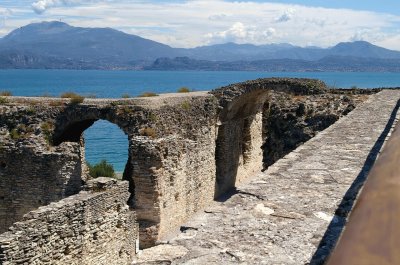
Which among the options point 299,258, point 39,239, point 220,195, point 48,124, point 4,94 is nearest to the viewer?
point 299,258

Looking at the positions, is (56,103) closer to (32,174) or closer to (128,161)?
(32,174)

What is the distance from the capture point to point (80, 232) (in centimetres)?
1028

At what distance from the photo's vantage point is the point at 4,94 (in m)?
17.7

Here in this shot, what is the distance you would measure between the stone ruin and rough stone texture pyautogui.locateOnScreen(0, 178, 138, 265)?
0.8 inches

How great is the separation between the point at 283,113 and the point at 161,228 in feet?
29.0

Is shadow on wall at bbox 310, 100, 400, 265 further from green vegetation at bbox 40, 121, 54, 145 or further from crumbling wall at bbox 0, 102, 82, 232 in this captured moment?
green vegetation at bbox 40, 121, 54, 145

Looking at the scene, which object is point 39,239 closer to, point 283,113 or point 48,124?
point 48,124

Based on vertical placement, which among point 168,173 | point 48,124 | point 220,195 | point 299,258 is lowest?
point 220,195

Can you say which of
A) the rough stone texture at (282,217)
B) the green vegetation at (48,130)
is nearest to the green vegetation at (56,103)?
the green vegetation at (48,130)

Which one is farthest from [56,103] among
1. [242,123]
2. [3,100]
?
Answer: [242,123]

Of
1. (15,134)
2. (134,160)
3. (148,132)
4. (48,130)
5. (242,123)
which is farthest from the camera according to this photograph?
(242,123)

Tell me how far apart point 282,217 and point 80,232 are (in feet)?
23.5

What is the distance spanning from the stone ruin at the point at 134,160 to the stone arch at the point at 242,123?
47mm

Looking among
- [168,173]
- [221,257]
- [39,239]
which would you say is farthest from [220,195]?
[221,257]
